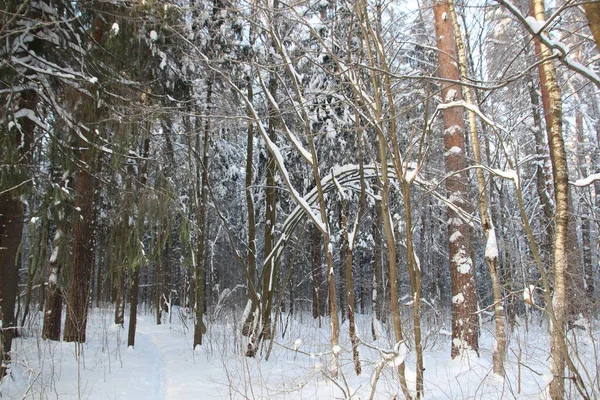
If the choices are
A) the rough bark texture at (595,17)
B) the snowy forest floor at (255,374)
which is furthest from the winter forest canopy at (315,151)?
the snowy forest floor at (255,374)

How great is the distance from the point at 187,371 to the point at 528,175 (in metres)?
17.7

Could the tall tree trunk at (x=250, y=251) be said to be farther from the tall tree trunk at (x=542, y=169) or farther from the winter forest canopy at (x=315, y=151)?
the tall tree trunk at (x=542, y=169)

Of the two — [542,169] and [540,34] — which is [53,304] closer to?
[540,34]

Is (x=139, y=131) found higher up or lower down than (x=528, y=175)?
lower down

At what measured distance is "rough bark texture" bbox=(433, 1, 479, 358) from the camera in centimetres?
607

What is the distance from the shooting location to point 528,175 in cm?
1883

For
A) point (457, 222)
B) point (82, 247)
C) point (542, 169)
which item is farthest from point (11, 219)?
point (542, 169)

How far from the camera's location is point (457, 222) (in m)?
6.46

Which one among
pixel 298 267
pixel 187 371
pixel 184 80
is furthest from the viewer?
pixel 298 267

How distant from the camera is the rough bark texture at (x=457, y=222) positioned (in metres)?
6.07

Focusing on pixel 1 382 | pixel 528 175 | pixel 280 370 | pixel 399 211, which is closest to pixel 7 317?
pixel 1 382

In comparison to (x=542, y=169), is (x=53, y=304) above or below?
below

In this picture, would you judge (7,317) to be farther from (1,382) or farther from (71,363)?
(71,363)

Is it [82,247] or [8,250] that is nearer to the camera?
[8,250]
